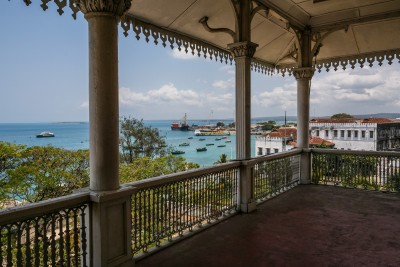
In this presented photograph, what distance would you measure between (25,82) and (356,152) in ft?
157

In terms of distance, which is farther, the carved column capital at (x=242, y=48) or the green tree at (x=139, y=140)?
the green tree at (x=139, y=140)

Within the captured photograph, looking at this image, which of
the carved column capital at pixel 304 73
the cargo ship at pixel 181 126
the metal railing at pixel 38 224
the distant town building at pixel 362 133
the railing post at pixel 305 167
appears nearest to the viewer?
the metal railing at pixel 38 224

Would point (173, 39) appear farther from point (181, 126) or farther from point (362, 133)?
Result: point (181, 126)

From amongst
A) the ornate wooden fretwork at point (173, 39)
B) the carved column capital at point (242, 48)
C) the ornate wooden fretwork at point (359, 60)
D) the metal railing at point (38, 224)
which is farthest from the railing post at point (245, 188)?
the ornate wooden fretwork at point (359, 60)

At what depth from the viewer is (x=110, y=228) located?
261 centimetres

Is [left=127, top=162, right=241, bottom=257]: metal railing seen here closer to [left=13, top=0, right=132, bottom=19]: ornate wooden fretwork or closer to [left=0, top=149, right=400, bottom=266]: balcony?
[left=0, top=149, right=400, bottom=266]: balcony

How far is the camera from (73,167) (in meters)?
10.4

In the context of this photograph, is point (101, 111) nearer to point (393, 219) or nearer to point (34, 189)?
point (393, 219)

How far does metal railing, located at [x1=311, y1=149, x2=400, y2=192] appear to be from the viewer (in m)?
6.17

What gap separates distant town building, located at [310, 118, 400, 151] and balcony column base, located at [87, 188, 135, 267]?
1898cm

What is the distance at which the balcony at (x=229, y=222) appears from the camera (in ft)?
8.16

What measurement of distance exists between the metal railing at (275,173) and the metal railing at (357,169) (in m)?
0.56

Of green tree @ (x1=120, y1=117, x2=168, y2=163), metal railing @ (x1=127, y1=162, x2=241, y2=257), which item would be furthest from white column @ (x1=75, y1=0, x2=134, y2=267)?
green tree @ (x1=120, y1=117, x2=168, y2=163)

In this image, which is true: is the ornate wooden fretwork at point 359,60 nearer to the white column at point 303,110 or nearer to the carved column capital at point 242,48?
the white column at point 303,110
